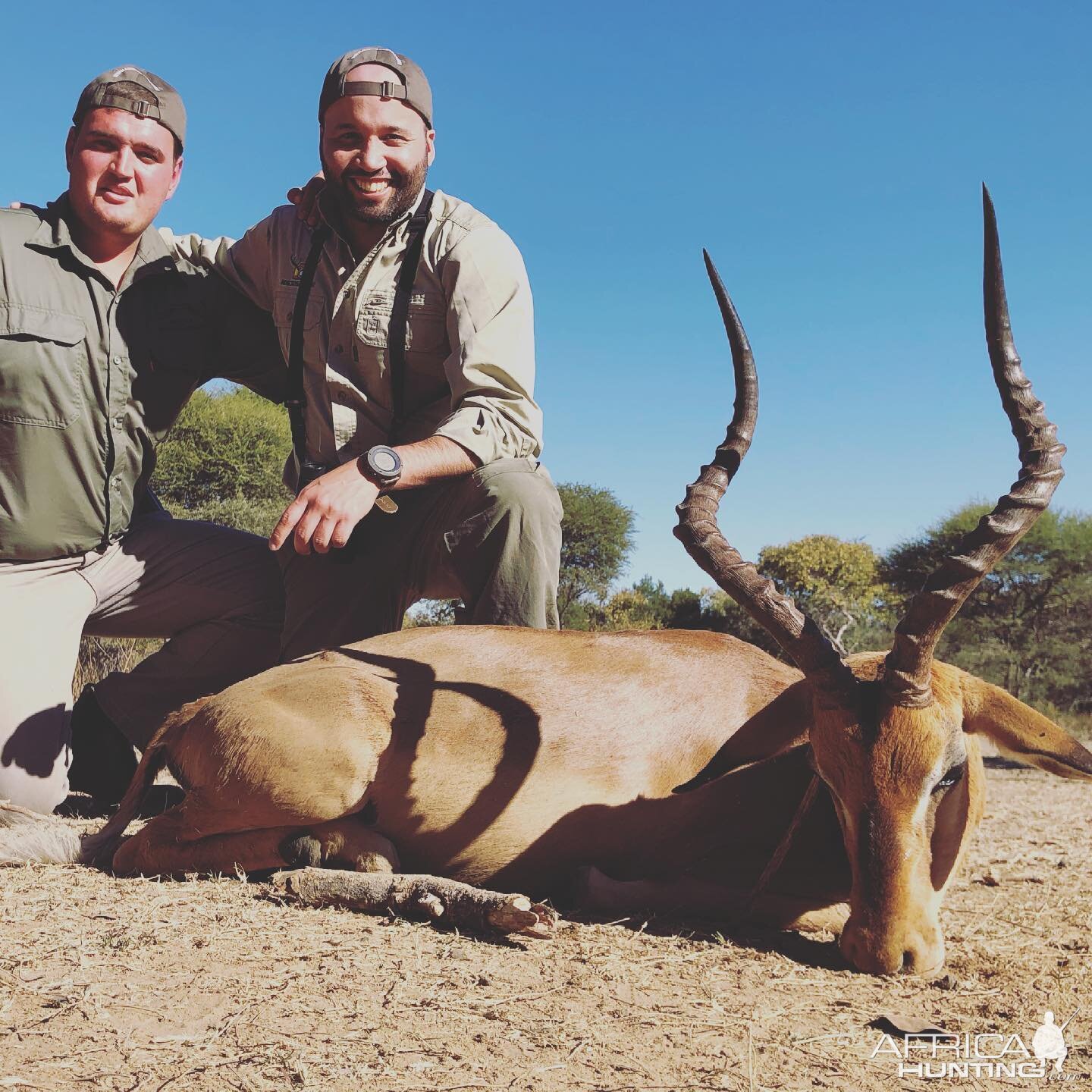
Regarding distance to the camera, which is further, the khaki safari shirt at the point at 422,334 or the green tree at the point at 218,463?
the green tree at the point at 218,463

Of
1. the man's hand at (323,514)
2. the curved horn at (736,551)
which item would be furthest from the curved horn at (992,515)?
the man's hand at (323,514)

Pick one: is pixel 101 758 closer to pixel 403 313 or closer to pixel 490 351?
pixel 403 313

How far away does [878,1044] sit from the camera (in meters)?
2.68

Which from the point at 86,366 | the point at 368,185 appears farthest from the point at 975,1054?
the point at 86,366

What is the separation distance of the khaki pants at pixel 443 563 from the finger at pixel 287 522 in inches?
36.1

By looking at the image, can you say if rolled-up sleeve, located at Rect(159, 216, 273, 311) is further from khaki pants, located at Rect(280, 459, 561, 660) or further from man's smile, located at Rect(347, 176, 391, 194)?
khaki pants, located at Rect(280, 459, 561, 660)

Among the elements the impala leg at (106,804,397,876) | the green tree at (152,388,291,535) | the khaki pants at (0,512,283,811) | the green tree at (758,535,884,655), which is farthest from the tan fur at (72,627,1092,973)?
the green tree at (758,535,884,655)

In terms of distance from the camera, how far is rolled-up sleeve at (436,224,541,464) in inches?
199

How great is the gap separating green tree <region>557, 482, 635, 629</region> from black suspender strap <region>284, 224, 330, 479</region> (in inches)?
734

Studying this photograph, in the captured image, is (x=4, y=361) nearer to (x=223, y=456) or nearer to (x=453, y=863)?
(x=453, y=863)

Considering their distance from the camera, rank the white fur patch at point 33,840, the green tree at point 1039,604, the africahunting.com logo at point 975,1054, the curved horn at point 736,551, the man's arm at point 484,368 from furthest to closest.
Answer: the green tree at point 1039,604 → the man's arm at point 484,368 → the white fur patch at point 33,840 → the curved horn at point 736,551 → the africahunting.com logo at point 975,1054

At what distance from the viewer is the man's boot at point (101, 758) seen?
6188 mm

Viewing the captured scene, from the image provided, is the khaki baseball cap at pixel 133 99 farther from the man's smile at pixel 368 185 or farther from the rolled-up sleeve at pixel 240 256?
the man's smile at pixel 368 185

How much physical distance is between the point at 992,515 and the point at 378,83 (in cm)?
360
